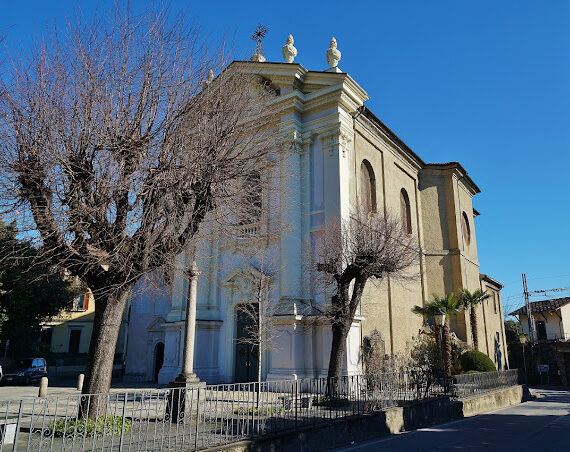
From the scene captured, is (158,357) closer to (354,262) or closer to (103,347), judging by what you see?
(354,262)

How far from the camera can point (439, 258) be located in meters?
27.4

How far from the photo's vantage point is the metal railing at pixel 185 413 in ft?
21.4

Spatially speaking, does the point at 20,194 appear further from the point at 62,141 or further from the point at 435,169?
the point at 435,169

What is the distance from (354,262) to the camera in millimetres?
13727

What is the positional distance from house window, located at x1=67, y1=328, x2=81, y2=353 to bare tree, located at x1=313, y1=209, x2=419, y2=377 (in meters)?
31.7

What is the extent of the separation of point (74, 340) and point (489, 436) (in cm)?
3682

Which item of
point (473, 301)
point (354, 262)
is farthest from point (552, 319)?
point (354, 262)

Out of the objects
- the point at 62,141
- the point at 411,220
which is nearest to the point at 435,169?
the point at 411,220

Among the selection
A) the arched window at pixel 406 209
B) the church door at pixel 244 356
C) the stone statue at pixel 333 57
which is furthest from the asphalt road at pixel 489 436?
the stone statue at pixel 333 57

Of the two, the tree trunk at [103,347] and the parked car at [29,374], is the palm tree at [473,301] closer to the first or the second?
the tree trunk at [103,347]

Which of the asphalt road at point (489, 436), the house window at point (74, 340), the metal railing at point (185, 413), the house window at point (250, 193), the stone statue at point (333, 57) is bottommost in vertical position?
the asphalt road at point (489, 436)

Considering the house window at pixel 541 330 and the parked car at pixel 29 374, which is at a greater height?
the house window at pixel 541 330

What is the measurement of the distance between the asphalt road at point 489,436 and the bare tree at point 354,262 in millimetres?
3186

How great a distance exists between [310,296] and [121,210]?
31.6 ft
